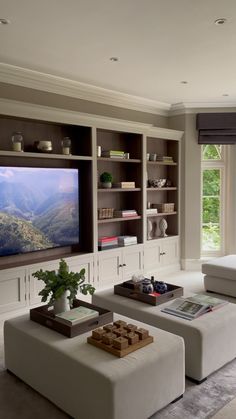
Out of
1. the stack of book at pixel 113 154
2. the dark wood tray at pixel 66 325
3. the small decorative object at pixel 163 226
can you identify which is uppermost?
the stack of book at pixel 113 154

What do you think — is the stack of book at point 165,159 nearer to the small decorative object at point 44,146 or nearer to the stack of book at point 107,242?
the stack of book at point 107,242

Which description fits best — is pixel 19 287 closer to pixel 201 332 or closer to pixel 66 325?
pixel 66 325

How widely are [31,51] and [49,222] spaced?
1.82 metres

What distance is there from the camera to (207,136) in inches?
223

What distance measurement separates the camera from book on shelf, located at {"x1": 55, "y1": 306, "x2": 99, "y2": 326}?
2.42 m


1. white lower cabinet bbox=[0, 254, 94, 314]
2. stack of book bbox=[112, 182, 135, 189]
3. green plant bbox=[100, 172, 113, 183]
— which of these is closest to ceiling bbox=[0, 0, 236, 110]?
green plant bbox=[100, 172, 113, 183]

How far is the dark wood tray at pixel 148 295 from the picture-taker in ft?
9.91

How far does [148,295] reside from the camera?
3.05 m

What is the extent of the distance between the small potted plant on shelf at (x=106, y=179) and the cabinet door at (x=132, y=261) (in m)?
0.90

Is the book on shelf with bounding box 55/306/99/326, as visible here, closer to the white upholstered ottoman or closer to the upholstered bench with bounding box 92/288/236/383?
the white upholstered ottoman

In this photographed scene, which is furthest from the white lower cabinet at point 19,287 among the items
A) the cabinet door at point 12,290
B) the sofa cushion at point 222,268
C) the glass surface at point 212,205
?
the glass surface at point 212,205

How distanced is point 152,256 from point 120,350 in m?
3.31

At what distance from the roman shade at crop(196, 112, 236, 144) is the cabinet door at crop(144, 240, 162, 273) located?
1835mm

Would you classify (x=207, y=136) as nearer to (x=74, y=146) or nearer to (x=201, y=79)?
(x=201, y=79)
